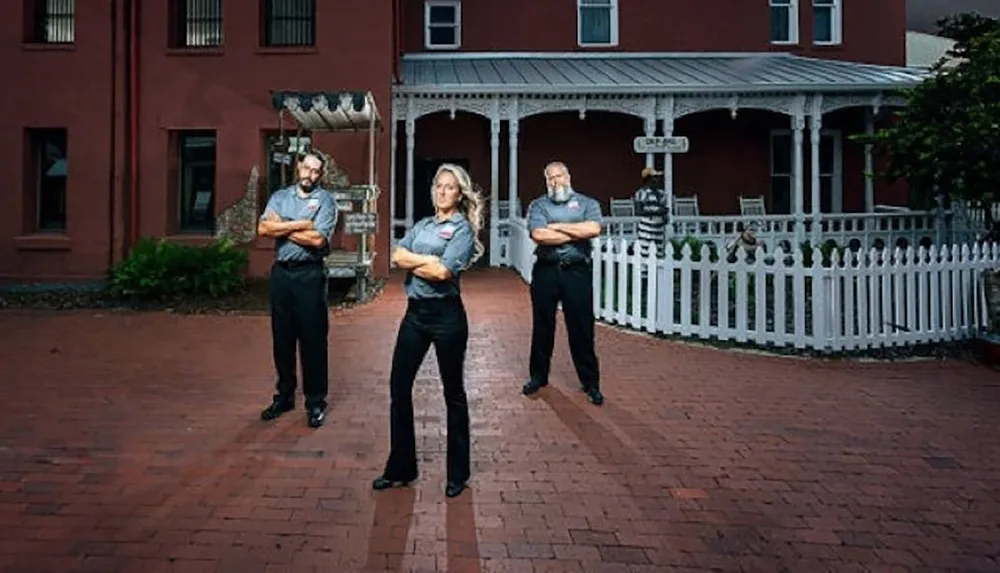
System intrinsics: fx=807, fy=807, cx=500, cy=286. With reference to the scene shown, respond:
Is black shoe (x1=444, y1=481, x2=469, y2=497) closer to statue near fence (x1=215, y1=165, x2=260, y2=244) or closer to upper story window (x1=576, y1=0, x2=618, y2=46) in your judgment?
statue near fence (x1=215, y1=165, x2=260, y2=244)

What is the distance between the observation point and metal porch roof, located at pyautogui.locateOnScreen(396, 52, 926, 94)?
1598 centimetres

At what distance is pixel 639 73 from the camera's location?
17406mm

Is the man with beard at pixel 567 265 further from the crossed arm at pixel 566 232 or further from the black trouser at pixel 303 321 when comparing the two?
the black trouser at pixel 303 321

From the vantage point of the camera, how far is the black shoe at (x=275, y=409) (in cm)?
588

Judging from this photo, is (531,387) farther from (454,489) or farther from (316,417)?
(454,489)

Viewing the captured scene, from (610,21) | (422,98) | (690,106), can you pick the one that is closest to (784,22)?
(610,21)

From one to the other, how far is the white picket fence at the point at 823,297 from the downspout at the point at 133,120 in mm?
8941

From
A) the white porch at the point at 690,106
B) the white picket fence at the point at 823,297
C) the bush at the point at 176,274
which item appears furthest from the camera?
the white porch at the point at 690,106

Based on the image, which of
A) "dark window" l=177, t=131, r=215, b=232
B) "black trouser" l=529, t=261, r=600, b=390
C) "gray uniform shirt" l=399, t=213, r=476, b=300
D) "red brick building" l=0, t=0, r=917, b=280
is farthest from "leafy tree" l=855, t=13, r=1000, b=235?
"dark window" l=177, t=131, r=215, b=232

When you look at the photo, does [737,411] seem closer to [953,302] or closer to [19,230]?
[953,302]

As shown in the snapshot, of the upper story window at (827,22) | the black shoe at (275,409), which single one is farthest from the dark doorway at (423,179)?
the black shoe at (275,409)

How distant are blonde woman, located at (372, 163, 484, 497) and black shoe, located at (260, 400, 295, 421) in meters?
1.68

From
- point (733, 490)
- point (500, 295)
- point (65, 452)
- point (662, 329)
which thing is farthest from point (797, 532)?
point (500, 295)

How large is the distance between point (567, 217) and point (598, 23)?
1440 cm
